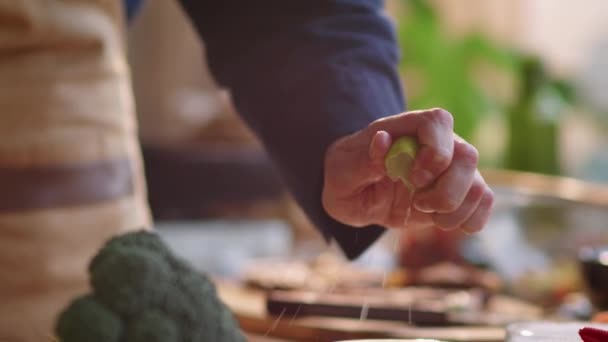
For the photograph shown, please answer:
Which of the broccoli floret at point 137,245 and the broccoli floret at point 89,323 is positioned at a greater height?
the broccoli floret at point 137,245

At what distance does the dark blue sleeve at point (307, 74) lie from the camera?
1.98 feet

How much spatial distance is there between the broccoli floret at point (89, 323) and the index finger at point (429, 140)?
0.14 meters

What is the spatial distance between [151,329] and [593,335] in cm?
20

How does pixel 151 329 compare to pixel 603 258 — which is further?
pixel 603 258

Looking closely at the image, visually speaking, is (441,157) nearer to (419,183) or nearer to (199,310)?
(419,183)

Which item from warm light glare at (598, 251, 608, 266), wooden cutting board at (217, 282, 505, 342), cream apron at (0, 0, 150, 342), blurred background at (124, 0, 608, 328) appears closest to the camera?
wooden cutting board at (217, 282, 505, 342)

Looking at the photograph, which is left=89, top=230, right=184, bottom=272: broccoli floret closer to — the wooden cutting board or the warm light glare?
the wooden cutting board

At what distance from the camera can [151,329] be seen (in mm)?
393

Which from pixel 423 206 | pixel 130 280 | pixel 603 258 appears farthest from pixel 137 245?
pixel 603 258

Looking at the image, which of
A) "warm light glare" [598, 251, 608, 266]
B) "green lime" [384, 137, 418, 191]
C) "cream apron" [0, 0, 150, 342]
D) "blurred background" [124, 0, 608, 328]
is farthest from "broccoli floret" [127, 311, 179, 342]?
"warm light glare" [598, 251, 608, 266]

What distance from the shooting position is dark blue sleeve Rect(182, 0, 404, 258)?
60cm

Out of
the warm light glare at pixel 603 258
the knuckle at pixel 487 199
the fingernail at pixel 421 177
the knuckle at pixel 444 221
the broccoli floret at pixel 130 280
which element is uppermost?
the fingernail at pixel 421 177

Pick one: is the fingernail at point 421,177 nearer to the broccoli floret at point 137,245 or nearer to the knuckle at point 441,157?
the knuckle at point 441,157

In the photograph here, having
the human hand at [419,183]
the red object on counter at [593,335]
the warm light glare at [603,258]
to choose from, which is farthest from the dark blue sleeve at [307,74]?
the warm light glare at [603,258]
